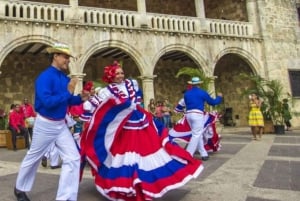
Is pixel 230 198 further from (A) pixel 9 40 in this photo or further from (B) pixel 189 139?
(A) pixel 9 40

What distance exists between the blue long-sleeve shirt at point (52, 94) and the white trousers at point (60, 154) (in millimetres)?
92

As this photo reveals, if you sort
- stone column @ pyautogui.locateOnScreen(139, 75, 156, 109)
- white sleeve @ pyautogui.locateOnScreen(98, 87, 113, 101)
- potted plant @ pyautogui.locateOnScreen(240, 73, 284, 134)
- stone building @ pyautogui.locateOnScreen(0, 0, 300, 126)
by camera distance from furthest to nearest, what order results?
stone column @ pyautogui.locateOnScreen(139, 75, 156, 109) < potted plant @ pyautogui.locateOnScreen(240, 73, 284, 134) < stone building @ pyautogui.locateOnScreen(0, 0, 300, 126) < white sleeve @ pyautogui.locateOnScreen(98, 87, 113, 101)

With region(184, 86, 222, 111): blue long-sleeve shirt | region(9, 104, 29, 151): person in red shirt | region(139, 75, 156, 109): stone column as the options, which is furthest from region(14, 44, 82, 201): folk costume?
region(139, 75, 156, 109): stone column

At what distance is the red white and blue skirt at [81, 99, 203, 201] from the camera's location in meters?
3.57

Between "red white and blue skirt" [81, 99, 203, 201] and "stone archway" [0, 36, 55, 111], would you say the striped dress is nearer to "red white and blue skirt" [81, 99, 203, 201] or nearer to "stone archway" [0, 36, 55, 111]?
"red white and blue skirt" [81, 99, 203, 201]

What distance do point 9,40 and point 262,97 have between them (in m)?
9.76

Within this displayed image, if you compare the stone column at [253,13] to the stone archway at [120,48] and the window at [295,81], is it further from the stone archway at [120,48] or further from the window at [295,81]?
the stone archway at [120,48]

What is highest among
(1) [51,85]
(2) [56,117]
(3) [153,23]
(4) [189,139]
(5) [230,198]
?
(3) [153,23]

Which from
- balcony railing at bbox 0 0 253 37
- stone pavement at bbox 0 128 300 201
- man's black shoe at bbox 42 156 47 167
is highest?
balcony railing at bbox 0 0 253 37

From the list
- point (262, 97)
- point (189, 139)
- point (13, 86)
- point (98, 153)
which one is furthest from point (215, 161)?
point (13, 86)

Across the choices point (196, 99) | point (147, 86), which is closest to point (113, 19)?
point (147, 86)

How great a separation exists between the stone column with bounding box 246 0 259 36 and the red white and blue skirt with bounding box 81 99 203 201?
13.8m

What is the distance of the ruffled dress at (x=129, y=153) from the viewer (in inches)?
141

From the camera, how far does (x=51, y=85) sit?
3.50 m
